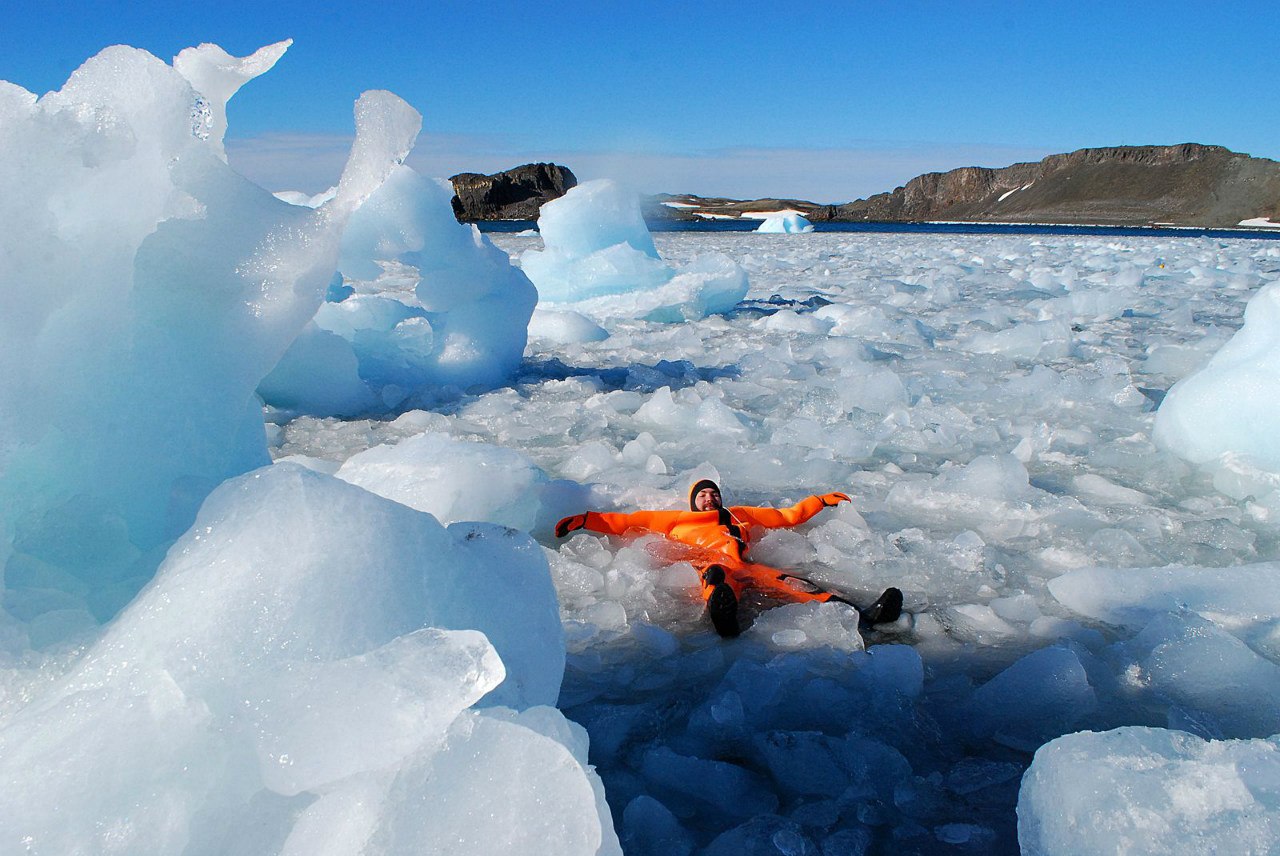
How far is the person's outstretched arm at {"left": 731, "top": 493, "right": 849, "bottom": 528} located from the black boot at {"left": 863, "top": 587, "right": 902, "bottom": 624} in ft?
2.68

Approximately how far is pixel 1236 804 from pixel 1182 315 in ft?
29.8

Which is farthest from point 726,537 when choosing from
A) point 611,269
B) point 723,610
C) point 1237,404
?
point 611,269

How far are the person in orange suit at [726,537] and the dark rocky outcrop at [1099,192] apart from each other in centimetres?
7582

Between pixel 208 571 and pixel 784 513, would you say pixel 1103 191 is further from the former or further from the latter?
pixel 208 571

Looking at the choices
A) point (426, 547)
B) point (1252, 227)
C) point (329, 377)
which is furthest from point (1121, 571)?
point (1252, 227)

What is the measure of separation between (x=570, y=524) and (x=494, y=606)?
5.21 ft

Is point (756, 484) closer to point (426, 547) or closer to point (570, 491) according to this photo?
point (570, 491)

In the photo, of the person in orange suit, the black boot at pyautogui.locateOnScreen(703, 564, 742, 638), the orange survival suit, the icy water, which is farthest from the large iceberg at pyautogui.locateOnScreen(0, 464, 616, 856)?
the orange survival suit

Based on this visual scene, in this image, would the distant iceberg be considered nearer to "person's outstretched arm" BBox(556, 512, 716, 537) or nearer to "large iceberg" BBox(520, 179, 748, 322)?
"large iceberg" BBox(520, 179, 748, 322)

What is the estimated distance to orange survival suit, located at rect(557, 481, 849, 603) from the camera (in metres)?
2.84

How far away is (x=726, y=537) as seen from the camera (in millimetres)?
3111

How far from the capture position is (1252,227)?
213ft

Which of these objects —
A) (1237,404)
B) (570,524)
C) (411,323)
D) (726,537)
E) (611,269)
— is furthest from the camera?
(611,269)

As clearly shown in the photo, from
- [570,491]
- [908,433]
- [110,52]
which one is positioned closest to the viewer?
[110,52]
